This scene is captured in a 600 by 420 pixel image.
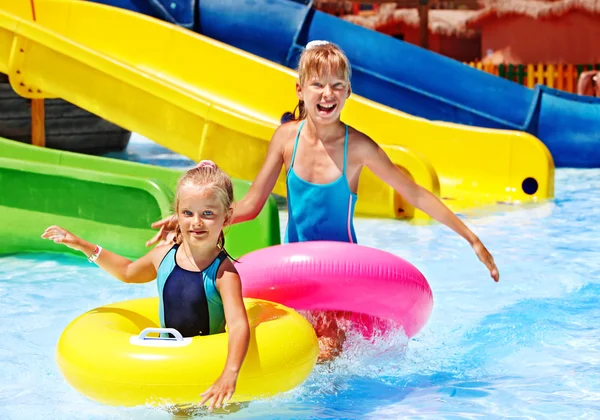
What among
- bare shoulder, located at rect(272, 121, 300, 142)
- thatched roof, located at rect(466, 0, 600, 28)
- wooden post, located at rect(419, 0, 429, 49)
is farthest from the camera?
thatched roof, located at rect(466, 0, 600, 28)

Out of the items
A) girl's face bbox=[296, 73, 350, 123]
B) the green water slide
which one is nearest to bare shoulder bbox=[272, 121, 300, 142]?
girl's face bbox=[296, 73, 350, 123]

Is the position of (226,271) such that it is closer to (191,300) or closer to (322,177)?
(191,300)

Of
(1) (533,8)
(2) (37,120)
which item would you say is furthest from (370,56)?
(1) (533,8)

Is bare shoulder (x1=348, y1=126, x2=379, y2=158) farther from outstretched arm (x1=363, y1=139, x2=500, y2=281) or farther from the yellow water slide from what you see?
the yellow water slide

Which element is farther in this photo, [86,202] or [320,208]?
[86,202]

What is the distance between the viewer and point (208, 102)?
20.2ft

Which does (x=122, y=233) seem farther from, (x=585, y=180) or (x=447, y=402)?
(x=585, y=180)

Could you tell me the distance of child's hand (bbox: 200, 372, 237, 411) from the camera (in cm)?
247

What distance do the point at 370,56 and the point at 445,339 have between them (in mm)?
4602

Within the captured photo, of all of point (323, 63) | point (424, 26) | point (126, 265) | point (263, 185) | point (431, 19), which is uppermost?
point (431, 19)

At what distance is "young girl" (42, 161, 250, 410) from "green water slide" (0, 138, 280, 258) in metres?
1.79

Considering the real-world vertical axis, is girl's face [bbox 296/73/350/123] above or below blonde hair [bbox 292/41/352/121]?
below

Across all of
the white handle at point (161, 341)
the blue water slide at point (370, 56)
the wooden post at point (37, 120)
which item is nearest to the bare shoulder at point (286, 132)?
the white handle at point (161, 341)

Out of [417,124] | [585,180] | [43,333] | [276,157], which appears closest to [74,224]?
[43,333]
